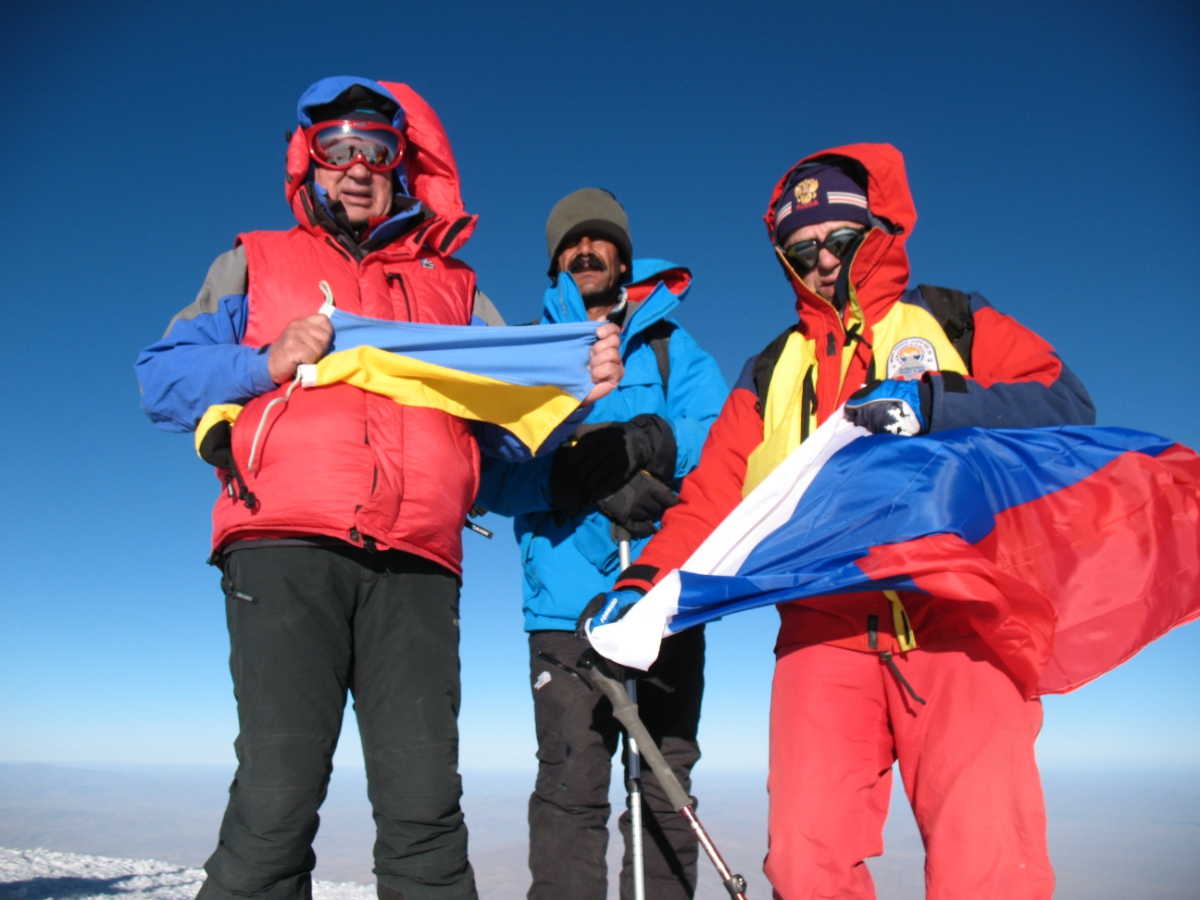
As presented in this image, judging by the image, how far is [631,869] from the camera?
13.2ft

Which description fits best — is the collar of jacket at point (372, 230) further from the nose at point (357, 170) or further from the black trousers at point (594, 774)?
the black trousers at point (594, 774)

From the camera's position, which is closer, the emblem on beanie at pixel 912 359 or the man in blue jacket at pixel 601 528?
the emblem on beanie at pixel 912 359

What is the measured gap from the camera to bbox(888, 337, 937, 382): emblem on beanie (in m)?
3.29

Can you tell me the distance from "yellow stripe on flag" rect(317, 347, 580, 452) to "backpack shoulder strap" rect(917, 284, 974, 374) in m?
1.65

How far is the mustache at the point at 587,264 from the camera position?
205 inches

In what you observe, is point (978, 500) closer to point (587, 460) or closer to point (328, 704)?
point (587, 460)

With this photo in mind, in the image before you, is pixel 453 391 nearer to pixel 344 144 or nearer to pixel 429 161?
pixel 344 144

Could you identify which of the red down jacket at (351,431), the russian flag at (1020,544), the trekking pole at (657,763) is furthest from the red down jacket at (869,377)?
the red down jacket at (351,431)

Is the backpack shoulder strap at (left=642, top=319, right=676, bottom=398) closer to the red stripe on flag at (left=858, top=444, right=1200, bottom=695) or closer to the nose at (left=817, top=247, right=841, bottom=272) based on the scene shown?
the nose at (left=817, top=247, right=841, bottom=272)

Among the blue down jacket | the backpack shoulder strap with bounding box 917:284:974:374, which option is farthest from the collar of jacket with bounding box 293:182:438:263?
the backpack shoulder strap with bounding box 917:284:974:374

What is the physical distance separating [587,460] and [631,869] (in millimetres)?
1988

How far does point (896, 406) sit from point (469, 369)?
1855mm

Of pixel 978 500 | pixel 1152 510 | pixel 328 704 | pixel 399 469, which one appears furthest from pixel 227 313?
pixel 1152 510

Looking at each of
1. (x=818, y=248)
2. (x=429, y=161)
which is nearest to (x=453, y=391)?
(x=429, y=161)
